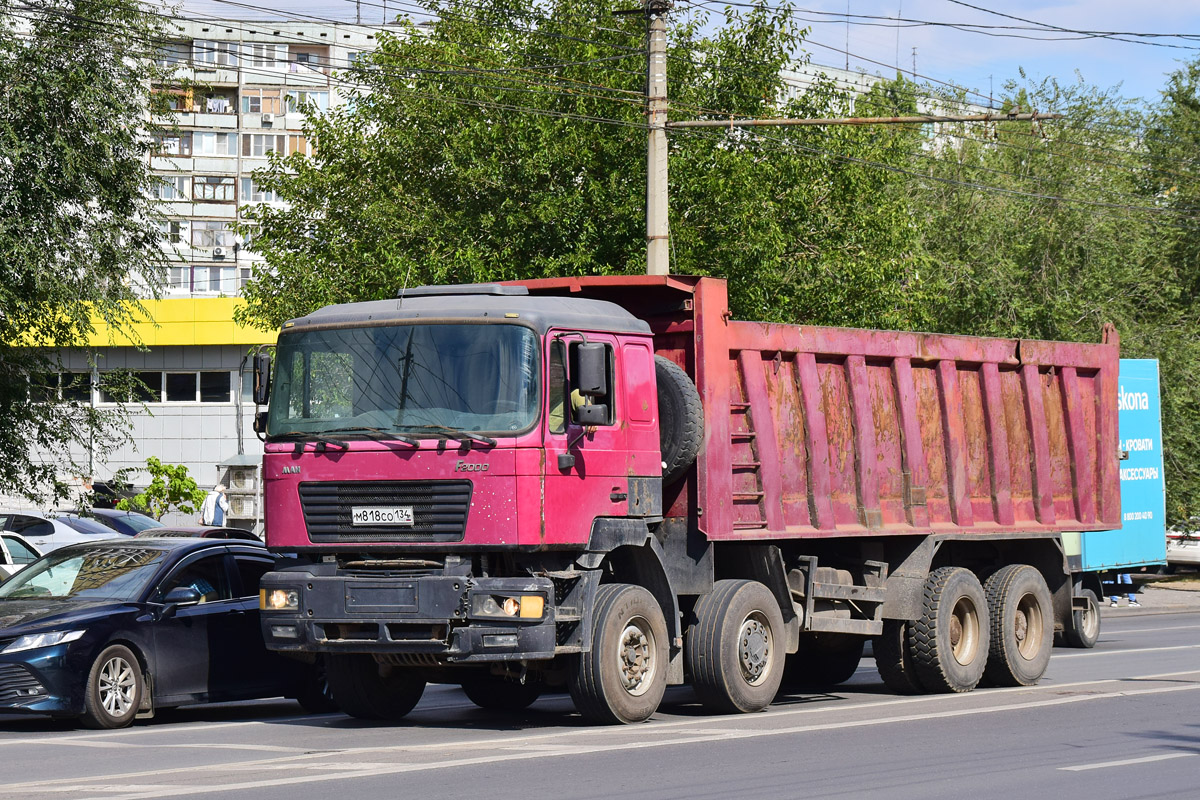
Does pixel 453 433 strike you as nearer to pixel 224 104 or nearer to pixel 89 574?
Answer: pixel 89 574

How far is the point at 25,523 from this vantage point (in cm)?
2597

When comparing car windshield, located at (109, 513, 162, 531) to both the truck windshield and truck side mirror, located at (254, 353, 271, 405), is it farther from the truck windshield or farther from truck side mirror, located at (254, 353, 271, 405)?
the truck windshield

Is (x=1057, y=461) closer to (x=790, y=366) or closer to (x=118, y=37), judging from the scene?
(x=790, y=366)

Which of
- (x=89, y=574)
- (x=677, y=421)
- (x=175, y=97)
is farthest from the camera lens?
(x=175, y=97)

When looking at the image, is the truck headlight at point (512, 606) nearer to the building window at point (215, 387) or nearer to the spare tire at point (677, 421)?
the spare tire at point (677, 421)

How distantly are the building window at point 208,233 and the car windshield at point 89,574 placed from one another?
71.5 metres

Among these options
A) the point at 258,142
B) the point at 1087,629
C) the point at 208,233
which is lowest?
the point at 1087,629

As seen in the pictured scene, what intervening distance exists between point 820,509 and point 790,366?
1.20 m

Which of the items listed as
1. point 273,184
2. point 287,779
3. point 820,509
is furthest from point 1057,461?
point 273,184

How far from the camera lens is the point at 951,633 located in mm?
14586

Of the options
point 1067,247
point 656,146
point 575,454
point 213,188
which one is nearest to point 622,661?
point 575,454

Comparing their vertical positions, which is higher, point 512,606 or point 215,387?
point 215,387

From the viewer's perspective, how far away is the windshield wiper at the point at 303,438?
11.3m

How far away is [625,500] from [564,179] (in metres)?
12.7
